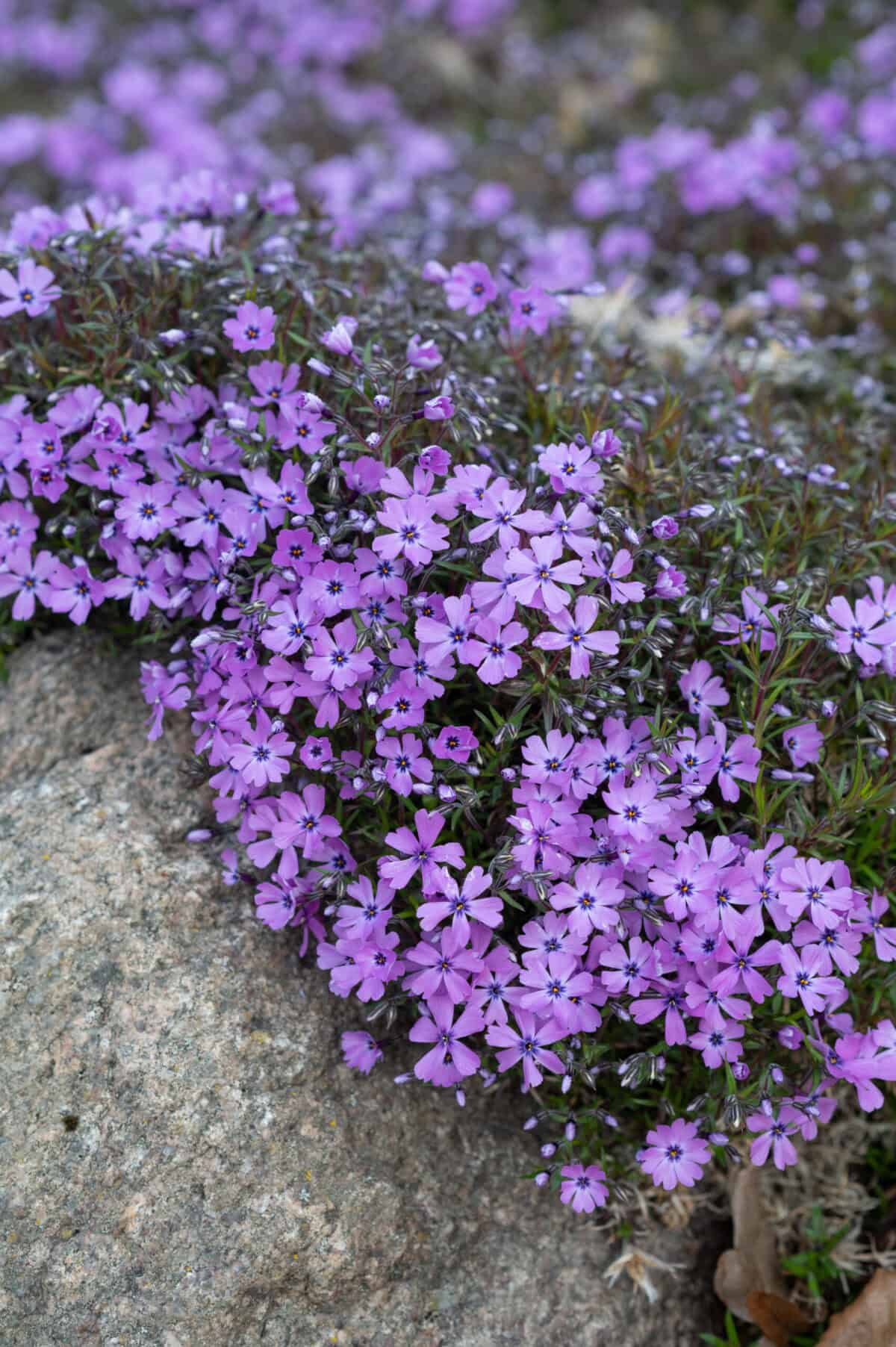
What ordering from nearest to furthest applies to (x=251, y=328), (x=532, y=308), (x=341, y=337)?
(x=341, y=337), (x=251, y=328), (x=532, y=308)

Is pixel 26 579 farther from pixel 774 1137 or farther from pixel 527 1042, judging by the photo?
pixel 774 1137

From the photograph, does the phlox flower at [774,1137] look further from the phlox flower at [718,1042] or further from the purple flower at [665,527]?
the purple flower at [665,527]

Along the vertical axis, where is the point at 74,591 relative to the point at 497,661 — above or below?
above

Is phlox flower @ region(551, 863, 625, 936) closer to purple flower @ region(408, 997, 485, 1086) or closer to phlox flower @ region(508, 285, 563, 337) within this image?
purple flower @ region(408, 997, 485, 1086)

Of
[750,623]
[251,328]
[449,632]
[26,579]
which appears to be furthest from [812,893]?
[26,579]

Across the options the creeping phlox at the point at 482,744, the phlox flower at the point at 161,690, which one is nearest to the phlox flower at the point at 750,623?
the creeping phlox at the point at 482,744

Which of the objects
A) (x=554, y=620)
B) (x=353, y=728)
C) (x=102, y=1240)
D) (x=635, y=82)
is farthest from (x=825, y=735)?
(x=635, y=82)
